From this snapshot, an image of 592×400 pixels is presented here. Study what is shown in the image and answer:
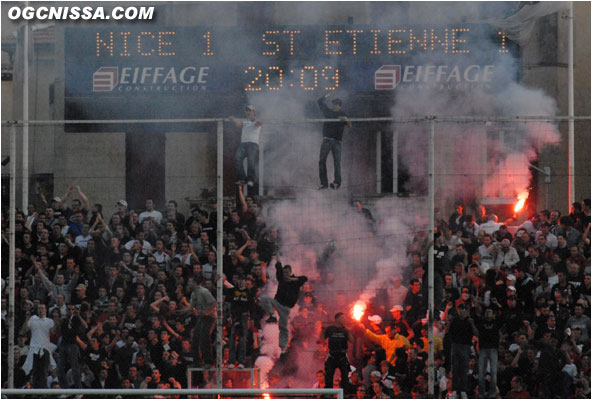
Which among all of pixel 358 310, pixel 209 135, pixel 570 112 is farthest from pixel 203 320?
pixel 570 112

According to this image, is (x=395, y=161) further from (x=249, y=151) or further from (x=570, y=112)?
(x=570, y=112)

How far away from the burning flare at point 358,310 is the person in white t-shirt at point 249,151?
1555 millimetres

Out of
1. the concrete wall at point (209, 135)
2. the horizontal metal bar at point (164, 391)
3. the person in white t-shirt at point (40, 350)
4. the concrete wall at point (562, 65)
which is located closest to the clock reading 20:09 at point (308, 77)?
the concrete wall at point (209, 135)

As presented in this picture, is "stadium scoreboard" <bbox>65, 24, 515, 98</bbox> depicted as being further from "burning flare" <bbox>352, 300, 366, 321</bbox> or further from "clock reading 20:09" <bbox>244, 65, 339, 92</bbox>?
"burning flare" <bbox>352, 300, 366, 321</bbox>

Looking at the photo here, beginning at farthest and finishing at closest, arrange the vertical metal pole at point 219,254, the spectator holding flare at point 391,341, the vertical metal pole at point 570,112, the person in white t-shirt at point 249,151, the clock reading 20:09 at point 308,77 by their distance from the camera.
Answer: the clock reading 20:09 at point 308,77, the person in white t-shirt at point 249,151, the vertical metal pole at point 570,112, the spectator holding flare at point 391,341, the vertical metal pole at point 219,254

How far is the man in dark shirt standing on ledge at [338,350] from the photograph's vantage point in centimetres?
984

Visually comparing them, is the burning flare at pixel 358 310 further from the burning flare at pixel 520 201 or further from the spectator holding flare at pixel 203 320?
the burning flare at pixel 520 201

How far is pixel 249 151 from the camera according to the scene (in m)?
10.7

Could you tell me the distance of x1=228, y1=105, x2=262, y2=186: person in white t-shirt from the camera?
34.6 ft

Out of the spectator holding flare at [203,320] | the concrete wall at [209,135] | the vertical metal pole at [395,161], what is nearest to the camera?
the spectator holding flare at [203,320]

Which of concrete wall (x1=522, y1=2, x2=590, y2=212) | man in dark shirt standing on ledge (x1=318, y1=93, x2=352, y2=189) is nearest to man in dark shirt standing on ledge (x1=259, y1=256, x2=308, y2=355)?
man in dark shirt standing on ledge (x1=318, y1=93, x2=352, y2=189)

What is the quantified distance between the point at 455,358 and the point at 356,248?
1.32 meters

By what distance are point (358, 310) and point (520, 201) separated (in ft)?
6.44

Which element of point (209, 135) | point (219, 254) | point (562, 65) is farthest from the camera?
point (562, 65)
